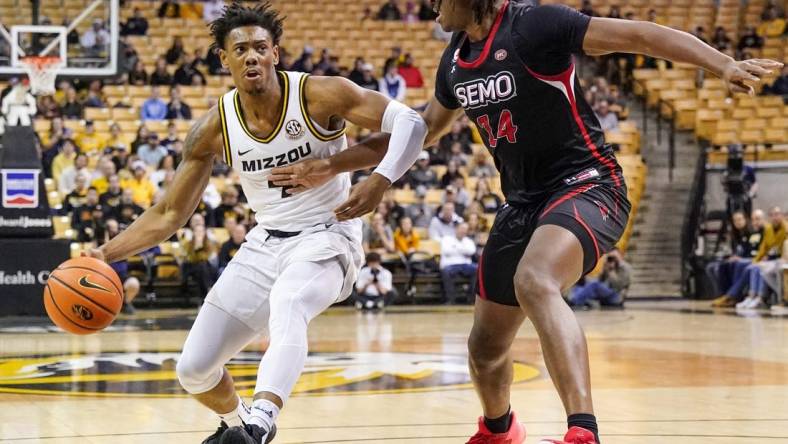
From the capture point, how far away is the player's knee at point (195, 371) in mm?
5344

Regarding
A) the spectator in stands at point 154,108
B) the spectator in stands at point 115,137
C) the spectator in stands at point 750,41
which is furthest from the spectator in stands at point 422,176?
A: the spectator in stands at point 750,41

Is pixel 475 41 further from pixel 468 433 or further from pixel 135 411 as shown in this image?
pixel 135 411

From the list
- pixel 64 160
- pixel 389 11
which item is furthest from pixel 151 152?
pixel 389 11

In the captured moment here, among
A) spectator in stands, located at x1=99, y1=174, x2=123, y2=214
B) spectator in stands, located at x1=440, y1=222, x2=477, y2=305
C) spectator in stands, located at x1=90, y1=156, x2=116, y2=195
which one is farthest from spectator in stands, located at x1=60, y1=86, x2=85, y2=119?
spectator in stands, located at x1=440, y1=222, x2=477, y2=305

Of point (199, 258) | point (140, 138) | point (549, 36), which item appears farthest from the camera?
point (140, 138)

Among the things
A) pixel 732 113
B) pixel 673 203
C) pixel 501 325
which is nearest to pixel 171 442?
pixel 501 325

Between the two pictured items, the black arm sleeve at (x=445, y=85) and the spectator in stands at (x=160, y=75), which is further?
Result: the spectator in stands at (x=160, y=75)

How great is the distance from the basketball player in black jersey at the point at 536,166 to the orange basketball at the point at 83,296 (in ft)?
2.97

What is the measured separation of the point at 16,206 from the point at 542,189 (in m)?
10.3

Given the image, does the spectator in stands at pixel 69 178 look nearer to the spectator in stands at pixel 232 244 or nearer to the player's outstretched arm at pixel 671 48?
the spectator in stands at pixel 232 244

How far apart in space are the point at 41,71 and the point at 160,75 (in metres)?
6.13

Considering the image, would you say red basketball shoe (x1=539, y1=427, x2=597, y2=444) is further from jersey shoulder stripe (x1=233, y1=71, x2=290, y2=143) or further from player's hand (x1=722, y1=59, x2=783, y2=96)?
jersey shoulder stripe (x1=233, y1=71, x2=290, y2=143)

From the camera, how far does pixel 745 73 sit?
4586 millimetres

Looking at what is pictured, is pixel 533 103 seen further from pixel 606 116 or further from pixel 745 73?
pixel 606 116
